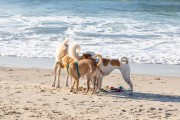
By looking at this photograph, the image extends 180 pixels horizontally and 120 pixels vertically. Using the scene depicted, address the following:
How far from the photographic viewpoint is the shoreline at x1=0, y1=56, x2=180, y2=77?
11.1m

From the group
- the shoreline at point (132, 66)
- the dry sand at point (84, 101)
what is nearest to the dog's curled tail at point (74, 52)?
the dry sand at point (84, 101)

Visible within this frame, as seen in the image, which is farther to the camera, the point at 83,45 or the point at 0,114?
the point at 83,45

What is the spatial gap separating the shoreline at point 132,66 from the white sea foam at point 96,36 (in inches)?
15.1

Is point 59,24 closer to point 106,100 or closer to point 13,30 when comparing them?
point 13,30

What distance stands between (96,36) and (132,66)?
4989mm

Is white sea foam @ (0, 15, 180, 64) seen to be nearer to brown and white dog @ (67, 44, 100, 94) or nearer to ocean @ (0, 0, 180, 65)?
ocean @ (0, 0, 180, 65)

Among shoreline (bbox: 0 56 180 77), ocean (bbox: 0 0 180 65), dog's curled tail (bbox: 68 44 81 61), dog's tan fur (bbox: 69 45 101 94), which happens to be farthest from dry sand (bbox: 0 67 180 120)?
ocean (bbox: 0 0 180 65)

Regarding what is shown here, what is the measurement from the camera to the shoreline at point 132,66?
11094mm

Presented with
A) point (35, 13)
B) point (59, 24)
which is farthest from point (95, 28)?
point (35, 13)

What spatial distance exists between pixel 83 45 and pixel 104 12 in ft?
35.1

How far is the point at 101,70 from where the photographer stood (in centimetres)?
873

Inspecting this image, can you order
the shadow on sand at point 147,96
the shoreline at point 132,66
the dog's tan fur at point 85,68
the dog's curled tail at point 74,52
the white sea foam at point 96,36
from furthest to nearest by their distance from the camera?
1. the white sea foam at point 96,36
2. the shoreline at point 132,66
3. the dog's curled tail at point 74,52
4. the dog's tan fur at point 85,68
5. the shadow on sand at point 147,96

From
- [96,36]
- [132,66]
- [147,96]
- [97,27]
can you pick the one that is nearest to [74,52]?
[147,96]

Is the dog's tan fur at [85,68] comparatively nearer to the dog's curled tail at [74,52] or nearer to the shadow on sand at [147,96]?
the dog's curled tail at [74,52]
